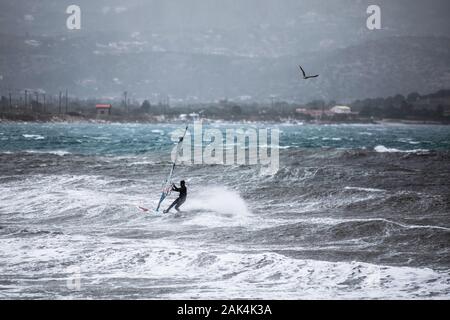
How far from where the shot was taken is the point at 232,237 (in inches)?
764

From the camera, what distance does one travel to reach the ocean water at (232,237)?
14008mm

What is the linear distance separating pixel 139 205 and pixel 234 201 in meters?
4.08

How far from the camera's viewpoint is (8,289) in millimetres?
13609

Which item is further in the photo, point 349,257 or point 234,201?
point 234,201

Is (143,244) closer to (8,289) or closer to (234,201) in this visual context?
(8,289)

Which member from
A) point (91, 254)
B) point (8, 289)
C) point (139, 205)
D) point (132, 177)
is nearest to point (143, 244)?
point (91, 254)

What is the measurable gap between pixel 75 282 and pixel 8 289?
4.76 feet

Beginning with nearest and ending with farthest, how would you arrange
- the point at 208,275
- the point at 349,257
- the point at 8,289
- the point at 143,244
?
the point at 8,289 → the point at 208,275 → the point at 349,257 → the point at 143,244

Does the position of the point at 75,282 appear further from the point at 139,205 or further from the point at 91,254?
the point at 139,205

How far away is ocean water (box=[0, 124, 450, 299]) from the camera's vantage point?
14.0m
